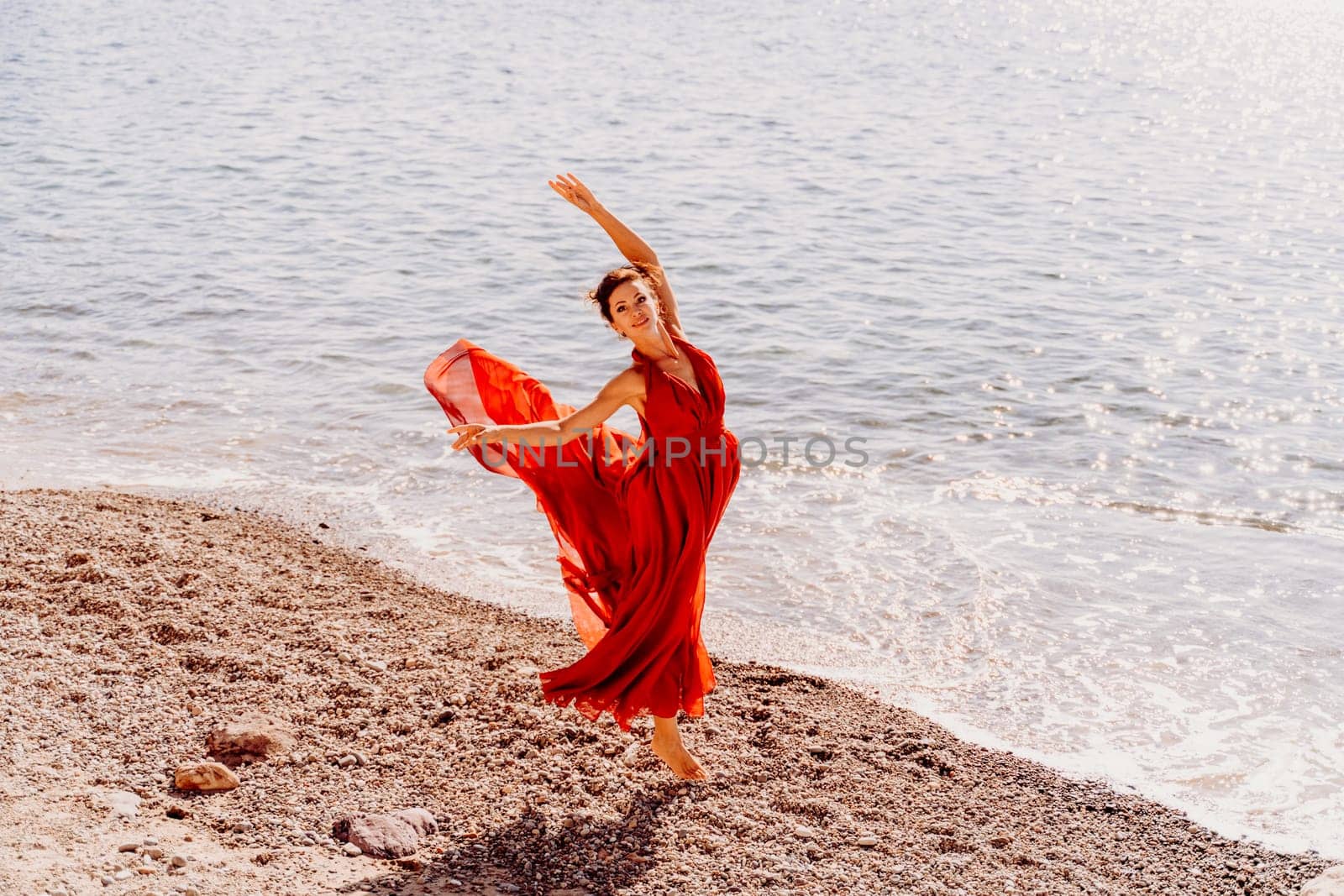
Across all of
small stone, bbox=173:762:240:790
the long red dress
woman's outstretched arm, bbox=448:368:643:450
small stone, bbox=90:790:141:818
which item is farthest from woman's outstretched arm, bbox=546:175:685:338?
small stone, bbox=90:790:141:818

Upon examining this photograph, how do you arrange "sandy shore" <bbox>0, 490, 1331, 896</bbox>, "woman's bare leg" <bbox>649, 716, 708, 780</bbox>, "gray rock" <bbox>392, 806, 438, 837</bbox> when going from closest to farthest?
"sandy shore" <bbox>0, 490, 1331, 896</bbox> < "gray rock" <bbox>392, 806, 438, 837</bbox> < "woman's bare leg" <bbox>649, 716, 708, 780</bbox>

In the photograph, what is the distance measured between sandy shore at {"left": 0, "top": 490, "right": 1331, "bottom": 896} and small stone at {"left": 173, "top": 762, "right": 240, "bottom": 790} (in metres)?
0.05

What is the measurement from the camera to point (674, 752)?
4.84 m

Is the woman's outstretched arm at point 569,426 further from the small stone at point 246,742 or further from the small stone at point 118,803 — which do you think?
the small stone at point 118,803

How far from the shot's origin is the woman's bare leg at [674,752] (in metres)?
4.84

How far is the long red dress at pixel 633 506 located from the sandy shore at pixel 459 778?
0.42 m

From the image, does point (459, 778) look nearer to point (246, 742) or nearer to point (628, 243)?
point (246, 742)

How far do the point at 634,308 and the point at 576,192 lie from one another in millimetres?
875

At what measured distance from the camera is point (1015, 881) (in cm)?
443

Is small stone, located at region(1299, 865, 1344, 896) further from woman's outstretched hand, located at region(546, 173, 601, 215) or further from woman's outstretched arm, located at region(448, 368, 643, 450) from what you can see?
woman's outstretched hand, located at region(546, 173, 601, 215)

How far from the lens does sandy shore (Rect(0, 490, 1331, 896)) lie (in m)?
4.21

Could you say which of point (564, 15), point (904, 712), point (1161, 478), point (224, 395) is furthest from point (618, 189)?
point (564, 15)

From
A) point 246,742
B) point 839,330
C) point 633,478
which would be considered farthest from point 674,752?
point 839,330

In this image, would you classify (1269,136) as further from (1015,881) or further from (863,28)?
(1015,881)
